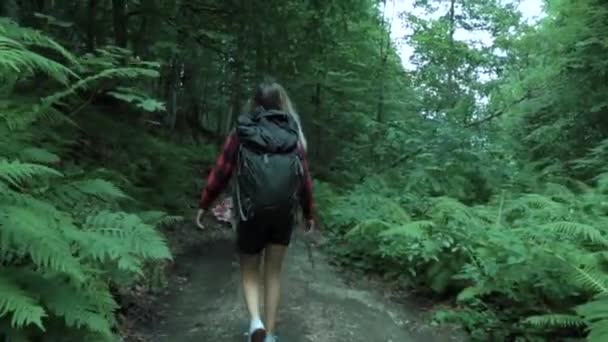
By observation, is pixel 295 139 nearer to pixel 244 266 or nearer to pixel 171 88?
pixel 244 266

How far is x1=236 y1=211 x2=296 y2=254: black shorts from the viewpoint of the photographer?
3.88 m

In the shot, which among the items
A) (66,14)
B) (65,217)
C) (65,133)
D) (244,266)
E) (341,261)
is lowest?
(341,261)

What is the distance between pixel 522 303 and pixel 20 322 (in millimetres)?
4000

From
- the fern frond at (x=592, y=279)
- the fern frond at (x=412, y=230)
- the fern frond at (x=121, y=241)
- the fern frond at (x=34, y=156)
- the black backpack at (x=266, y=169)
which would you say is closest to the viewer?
the fern frond at (x=121, y=241)

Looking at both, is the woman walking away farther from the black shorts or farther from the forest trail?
the forest trail

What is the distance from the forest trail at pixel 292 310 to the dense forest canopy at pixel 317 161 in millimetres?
418

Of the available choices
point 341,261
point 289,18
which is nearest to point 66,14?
point 289,18

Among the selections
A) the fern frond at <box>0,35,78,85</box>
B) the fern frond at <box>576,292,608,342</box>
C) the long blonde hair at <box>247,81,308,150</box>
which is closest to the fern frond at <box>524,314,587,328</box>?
the fern frond at <box>576,292,608,342</box>

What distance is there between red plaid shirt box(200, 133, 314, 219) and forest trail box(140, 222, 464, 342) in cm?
111

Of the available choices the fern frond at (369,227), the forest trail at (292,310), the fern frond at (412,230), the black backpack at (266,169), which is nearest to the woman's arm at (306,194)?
the black backpack at (266,169)

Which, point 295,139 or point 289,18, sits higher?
point 289,18

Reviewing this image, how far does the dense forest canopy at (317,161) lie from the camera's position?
10.7 feet

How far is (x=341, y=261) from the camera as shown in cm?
757

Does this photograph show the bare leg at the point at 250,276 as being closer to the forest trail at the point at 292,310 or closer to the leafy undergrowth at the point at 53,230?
the forest trail at the point at 292,310
